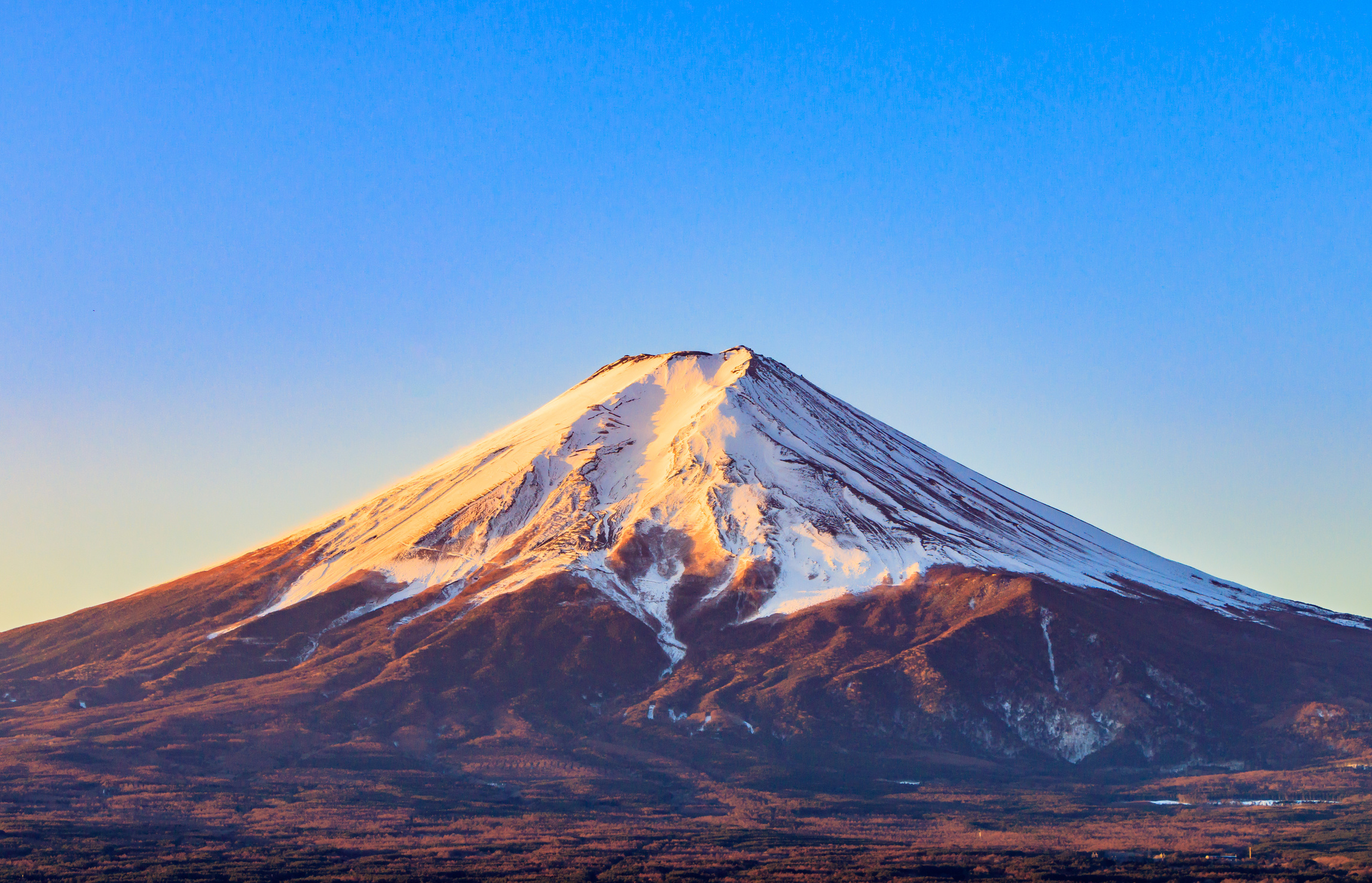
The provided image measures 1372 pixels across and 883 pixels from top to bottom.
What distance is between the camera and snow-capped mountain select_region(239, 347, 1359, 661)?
137 metres

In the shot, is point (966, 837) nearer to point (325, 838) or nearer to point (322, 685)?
point (325, 838)

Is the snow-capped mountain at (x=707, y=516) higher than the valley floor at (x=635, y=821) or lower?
higher

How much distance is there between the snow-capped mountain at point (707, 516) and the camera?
5399 inches

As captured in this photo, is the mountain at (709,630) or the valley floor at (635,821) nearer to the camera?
the valley floor at (635,821)

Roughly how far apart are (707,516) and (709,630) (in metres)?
19.8

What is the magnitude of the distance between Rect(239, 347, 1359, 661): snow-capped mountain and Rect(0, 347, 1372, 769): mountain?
1.46 ft

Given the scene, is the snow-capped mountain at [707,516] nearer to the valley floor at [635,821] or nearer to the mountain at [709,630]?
the mountain at [709,630]

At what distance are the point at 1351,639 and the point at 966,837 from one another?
2884 inches

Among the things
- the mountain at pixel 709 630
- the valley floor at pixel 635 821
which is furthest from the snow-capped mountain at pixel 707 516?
the valley floor at pixel 635 821

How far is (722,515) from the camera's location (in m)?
145

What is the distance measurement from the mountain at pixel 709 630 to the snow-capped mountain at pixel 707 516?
446mm

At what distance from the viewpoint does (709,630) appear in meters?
128

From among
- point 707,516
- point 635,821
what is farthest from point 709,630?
point 635,821

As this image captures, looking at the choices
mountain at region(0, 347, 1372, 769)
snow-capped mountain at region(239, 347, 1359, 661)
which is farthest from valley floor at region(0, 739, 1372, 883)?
snow-capped mountain at region(239, 347, 1359, 661)
